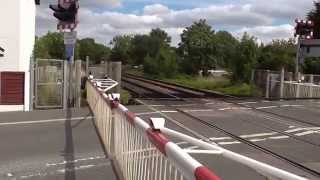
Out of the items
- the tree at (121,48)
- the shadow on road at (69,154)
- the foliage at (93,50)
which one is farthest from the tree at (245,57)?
the tree at (121,48)

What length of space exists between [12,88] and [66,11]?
3251mm

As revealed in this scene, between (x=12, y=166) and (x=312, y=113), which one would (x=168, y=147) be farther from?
(x=312, y=113)

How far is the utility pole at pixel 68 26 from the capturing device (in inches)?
934

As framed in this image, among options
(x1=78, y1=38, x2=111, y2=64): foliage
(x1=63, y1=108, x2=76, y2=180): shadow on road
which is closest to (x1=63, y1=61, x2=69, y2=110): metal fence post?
(x1=63, y1=108, x2=76, y2=180): shadow on road

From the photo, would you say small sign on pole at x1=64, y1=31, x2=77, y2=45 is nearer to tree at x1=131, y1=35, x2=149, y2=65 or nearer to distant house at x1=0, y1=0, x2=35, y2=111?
distant house at x1=0, y1=0, x2=35, y2=111

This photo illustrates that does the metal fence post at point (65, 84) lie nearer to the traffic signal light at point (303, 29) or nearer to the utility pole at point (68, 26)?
the utility pole at point (68, 26)

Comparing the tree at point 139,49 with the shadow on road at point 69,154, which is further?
the tree at point 139,49

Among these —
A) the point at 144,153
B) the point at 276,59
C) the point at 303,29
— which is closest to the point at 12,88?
the point at 144,153

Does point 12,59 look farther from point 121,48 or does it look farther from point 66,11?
point 121,48

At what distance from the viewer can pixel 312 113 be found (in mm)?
25234

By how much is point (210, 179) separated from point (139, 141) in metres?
4.21

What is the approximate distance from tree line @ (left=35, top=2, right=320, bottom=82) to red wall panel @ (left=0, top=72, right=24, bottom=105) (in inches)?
749

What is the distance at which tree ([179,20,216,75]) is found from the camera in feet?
320

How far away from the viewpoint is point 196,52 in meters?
98.4
